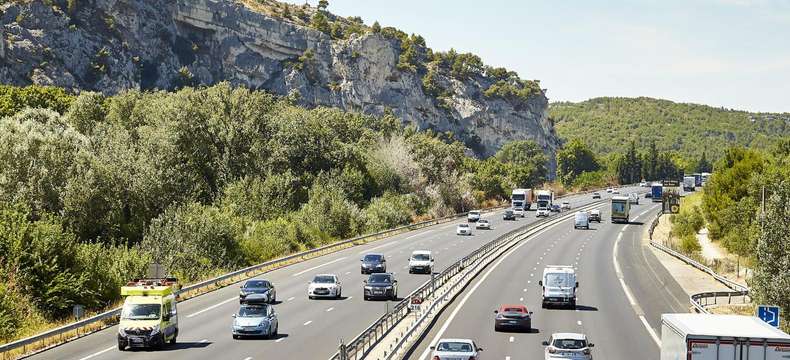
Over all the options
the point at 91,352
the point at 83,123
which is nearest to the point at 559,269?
the point at 91,352

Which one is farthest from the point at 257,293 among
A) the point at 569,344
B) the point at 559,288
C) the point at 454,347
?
the point at 569,344

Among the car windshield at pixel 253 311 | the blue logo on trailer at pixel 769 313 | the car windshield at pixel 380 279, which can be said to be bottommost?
the car windshield at pixel 380 279

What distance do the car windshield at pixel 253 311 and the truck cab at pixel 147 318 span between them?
2.76 metres

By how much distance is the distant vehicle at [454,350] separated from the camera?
28.4 m

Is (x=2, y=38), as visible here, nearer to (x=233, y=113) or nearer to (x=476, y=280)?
(x=233, y=113)

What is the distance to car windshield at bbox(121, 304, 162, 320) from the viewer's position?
33.6m

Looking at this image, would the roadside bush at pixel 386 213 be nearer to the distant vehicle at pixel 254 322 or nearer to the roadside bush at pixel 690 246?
the roadside bush at pixel 690 246

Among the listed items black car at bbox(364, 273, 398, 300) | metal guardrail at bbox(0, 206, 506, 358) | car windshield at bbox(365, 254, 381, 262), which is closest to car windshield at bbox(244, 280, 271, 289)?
metal guardrail at bbox(0, 206, 506, 358)

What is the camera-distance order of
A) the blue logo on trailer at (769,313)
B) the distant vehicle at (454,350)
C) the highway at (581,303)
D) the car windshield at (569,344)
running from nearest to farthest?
the distant vehicle at (454,350)
the car windshield at (569,344)
the blue logo on trailer at (769,313)
the highway at (581,303)

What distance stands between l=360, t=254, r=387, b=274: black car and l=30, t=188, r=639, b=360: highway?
0.96 m

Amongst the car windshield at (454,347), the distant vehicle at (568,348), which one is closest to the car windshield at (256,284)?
the car windshield at (454,347)

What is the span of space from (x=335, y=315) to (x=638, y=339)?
14.0 m

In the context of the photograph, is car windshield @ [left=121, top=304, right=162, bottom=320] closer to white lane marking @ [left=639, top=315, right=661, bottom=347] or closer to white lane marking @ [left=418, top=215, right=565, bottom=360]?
white lane marking @ [left=418, top=215, right=565, bottom=360]

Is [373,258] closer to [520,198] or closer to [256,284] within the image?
[256,284]
